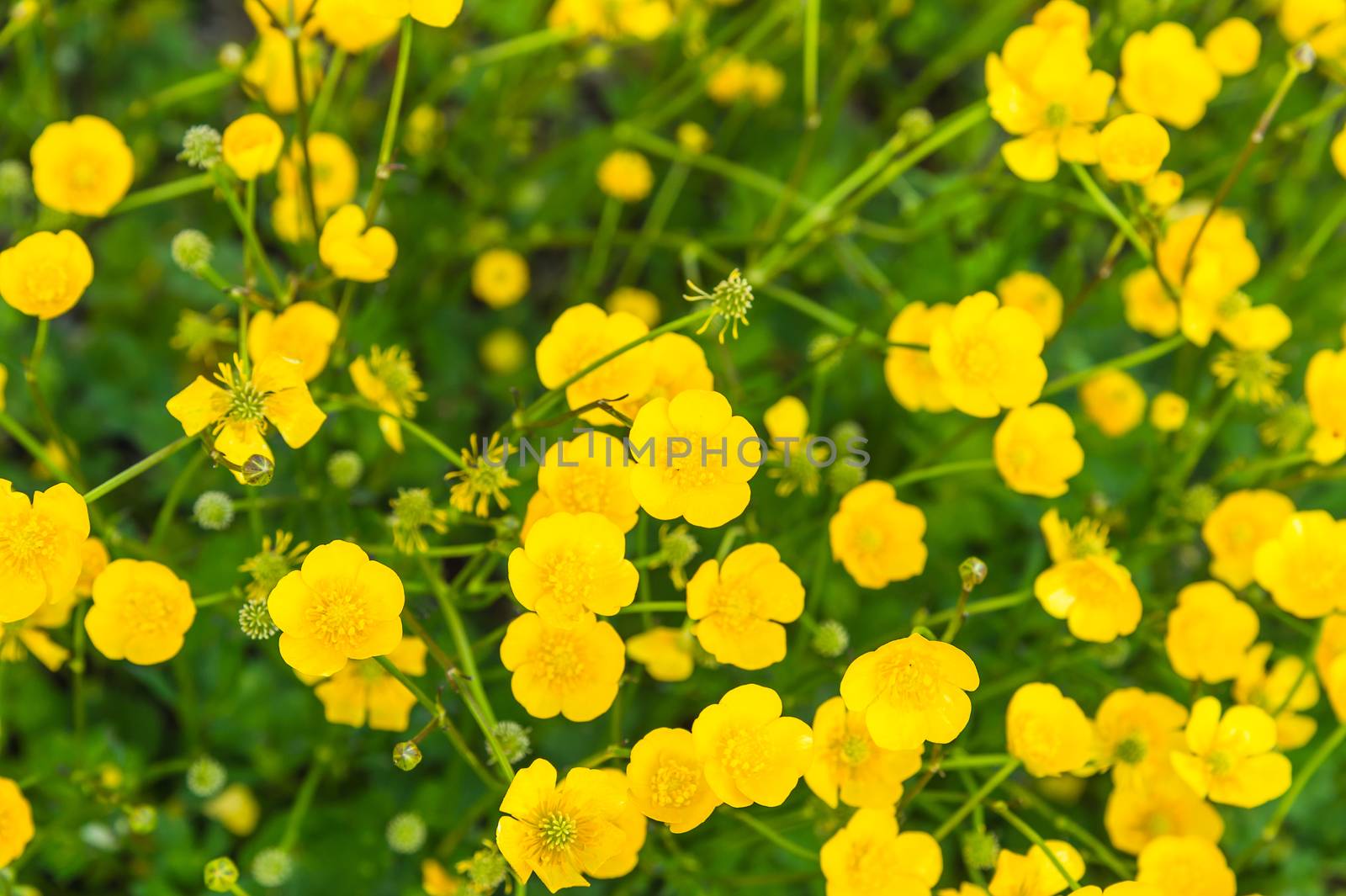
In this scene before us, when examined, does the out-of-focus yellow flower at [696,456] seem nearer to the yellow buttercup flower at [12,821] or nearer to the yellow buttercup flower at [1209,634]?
the yellow buttercup flower at [1209,634]

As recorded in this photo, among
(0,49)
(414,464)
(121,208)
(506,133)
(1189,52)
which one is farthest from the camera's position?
(0,49)

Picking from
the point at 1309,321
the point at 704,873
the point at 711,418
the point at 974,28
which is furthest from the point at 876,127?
the point at 704,873

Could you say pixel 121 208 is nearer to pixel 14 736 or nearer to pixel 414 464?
pixel 414 464

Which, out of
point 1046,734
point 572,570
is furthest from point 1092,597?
point 572,570

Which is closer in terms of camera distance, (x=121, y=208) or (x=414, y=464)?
(x=121, y=208)

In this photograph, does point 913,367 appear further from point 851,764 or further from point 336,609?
point 336,609

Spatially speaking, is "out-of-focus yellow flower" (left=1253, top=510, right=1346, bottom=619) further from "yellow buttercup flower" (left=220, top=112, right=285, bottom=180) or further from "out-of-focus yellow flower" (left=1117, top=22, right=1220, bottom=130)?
"yellow buttercup flower" (left=220, top=112, right=285, bottom=180)
